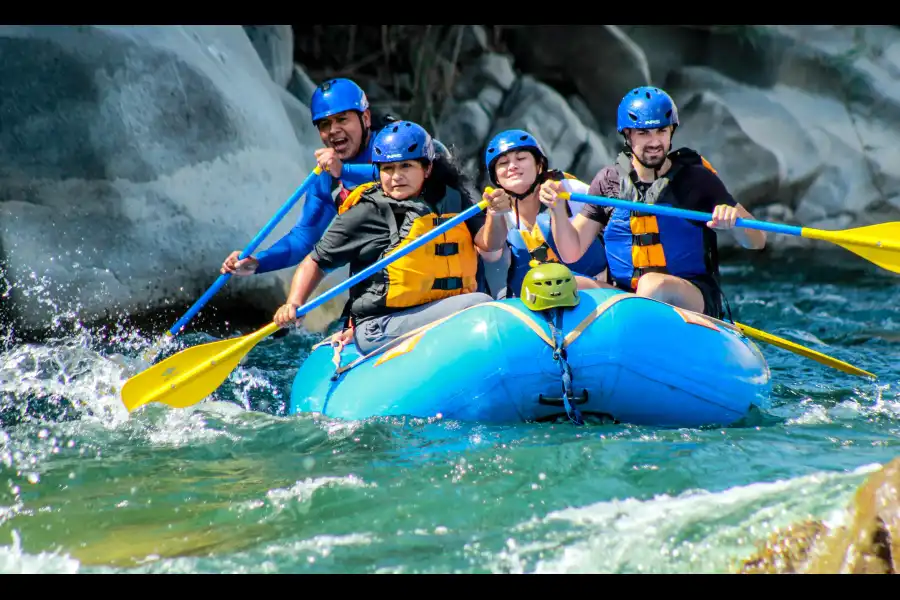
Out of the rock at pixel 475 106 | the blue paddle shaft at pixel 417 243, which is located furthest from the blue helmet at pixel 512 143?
the rock at pixel 475 106

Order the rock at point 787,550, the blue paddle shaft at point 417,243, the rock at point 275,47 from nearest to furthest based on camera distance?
the rock at point 787,550 → the blue paddle shaft at point 417,243 → the rock at point 275,47

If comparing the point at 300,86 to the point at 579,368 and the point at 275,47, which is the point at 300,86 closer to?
the point at 275,47

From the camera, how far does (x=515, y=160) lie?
4.72 meters

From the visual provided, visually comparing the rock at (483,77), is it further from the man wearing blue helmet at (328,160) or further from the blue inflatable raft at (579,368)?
the blue inflatable raft at (579,368)

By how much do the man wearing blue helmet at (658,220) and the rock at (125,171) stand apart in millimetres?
3901

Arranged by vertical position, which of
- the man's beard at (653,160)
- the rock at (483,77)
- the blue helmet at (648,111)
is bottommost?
the man's beard at (653,160)

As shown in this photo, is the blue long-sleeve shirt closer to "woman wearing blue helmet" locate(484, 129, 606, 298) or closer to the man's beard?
"woman wearing blue helmet" locate(484, 129, 606, 298)

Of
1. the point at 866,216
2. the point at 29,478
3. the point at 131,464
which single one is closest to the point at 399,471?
the point at 131,464

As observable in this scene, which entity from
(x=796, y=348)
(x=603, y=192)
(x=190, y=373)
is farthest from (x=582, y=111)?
(x=190, y=373)

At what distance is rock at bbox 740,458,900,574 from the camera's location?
260 cm

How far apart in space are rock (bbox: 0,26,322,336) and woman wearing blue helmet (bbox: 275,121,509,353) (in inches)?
119

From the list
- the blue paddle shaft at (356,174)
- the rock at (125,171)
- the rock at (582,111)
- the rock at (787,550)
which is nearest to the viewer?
the rock at (787,550)

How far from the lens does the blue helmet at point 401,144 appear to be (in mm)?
4617
